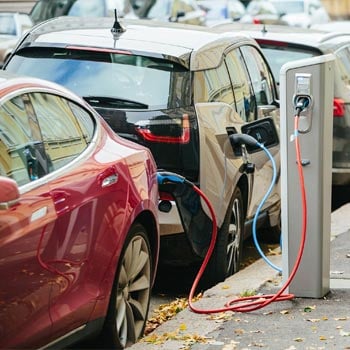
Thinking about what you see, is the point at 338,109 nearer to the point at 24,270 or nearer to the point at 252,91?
the point at 252,91

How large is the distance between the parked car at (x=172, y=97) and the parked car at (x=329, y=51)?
125 inches

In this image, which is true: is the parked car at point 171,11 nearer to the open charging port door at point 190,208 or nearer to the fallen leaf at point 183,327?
the open charging port door at point 190,208

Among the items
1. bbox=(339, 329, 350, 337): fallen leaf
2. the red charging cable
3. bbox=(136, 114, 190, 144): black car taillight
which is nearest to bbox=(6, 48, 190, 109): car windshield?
bbox=(136, 114, 190, 144): black car taillight

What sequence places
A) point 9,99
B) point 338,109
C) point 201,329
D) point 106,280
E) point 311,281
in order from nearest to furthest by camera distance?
point 9,99
point 106,280
point 201,329
point 311,281
point 338,109

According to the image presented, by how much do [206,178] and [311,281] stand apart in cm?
118

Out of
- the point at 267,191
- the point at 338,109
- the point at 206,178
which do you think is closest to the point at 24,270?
the point at 206,178

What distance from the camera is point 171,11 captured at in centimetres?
3002

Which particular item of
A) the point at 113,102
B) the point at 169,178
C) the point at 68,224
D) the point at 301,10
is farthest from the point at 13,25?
the point at 68,224

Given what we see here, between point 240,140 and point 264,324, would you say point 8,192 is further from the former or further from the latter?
point 240,140

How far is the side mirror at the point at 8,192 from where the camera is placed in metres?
5.03

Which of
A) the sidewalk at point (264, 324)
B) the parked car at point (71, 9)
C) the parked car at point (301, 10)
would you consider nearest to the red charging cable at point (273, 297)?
the sidewalk at point (264, 324)

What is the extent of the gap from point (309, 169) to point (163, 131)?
1186 mm

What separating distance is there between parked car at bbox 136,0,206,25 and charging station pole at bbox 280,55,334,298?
2218 cm

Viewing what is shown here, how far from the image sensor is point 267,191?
9.84 meters
